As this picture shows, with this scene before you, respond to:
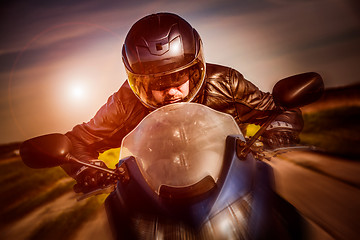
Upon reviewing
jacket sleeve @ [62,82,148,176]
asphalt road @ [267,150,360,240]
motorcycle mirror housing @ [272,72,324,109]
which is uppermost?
motorcycle mirror housing @ [272,72,324,109]

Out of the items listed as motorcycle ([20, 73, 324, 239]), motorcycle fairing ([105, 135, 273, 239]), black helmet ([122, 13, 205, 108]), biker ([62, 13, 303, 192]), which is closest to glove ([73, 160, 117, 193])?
biker ([62, 13, 303, 192])

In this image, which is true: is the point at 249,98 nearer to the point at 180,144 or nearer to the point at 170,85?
the point at 170,85

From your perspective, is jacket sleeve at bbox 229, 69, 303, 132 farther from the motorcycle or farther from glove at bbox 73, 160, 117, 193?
glove at bbox 73, 160, 117, 193

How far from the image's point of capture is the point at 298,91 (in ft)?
3.51

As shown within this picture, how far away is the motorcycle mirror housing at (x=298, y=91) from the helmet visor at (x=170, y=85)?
3.96ft

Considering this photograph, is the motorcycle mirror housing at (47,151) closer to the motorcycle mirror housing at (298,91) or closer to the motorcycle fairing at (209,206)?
the motorcycle fairing at (209,206)

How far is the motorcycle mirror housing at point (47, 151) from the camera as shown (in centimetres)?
102

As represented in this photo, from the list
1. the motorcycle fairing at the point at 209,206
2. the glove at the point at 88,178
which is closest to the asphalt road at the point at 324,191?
the motorcycle fairing at the point at 209,206

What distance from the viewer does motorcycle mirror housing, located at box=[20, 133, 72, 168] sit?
1.02 metres

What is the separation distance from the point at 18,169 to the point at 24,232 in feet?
21.7

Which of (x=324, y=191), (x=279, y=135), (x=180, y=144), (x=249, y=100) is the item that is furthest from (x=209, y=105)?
(x=180, y=144)

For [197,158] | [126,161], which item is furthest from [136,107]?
[197,158]

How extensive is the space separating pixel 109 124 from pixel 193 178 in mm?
2153

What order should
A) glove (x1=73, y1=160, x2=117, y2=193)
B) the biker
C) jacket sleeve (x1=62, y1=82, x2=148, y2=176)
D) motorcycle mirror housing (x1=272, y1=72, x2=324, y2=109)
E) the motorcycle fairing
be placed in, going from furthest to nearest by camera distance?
jacket sleeve (x1=62, y1=82, x2=148, y2=176) → the biker → glove (x1=73, y1=160, x2=117, y2=193) → motorcycle mirror housing (x1=272, y1=72, x2=324, y2=109) → the motorcycle fairing
